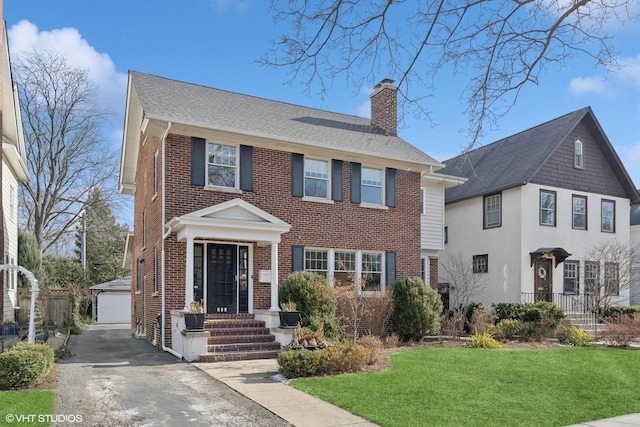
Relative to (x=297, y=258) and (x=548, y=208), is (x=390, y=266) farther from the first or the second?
(x=548, y=208)

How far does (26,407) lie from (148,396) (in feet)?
6.08

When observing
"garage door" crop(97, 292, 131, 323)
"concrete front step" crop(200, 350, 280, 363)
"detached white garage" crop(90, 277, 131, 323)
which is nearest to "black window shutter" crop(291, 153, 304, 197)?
"concrete front step" crop(200, 350, 280, 363)

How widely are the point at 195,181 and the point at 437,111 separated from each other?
9201mm

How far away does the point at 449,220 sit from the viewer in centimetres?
2366

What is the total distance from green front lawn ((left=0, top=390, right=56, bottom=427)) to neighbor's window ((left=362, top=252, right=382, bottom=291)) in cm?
1031

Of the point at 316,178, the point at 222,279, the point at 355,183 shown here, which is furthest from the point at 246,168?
the point at 355,183

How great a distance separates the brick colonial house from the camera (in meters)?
13.9

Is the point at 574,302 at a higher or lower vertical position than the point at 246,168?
lower

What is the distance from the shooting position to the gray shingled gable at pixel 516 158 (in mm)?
20719

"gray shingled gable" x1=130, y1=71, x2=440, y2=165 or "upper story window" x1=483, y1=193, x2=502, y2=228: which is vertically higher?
"gray shingled gable" x1=130, y1=71, x2=440, y2=165

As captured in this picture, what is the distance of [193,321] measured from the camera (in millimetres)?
12195

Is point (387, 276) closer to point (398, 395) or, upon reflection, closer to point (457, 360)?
point (457, 360)

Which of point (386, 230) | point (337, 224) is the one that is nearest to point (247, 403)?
point (337, 224)

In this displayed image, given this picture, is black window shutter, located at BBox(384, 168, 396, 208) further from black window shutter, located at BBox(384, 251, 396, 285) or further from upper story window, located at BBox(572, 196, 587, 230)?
upper story window, located at BBox(572, 196, 587, 230)
